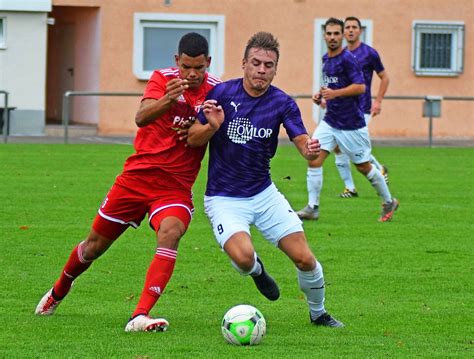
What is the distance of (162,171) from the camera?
8664 millimetres

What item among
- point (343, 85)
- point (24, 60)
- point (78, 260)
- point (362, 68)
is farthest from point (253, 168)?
point (24, 60)

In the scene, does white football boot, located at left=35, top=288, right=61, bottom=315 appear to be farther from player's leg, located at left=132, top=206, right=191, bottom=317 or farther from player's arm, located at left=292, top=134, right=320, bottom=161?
player's arm, located at left=292, top=134, right=320, bottom=161

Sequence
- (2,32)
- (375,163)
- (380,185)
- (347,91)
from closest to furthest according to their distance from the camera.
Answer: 1. (347,91)
2. (380,185)
3. (375,163)
4. (2,32)

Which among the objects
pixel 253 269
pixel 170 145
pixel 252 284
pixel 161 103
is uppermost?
pixel 161 103

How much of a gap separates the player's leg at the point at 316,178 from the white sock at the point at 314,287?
6.42 meters

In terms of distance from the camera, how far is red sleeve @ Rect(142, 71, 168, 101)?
28.1 ft

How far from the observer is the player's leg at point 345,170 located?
17.7 m

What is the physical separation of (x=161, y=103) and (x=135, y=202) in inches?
29.9

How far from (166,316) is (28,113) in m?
24.4

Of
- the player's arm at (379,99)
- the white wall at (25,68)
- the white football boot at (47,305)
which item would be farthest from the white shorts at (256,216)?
the white wall at (25,68)

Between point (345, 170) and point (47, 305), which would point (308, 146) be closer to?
point (47, 305)

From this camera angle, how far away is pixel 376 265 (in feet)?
38.5

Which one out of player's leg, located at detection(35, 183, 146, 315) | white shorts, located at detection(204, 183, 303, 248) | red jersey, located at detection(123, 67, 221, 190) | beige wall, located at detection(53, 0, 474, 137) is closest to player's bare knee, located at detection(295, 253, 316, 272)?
white shorts, located at detection(204, 183, 303, 248)

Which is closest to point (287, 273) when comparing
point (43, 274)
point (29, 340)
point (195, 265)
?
point (195, 265)
